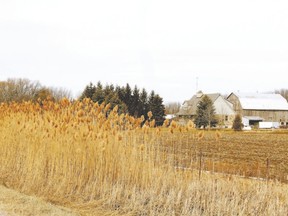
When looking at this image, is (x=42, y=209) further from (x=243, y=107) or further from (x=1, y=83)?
(x=243, y=107)

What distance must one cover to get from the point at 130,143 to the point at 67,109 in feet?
6.21

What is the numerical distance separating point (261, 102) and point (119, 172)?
79515mm

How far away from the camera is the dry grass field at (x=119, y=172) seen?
6219mm

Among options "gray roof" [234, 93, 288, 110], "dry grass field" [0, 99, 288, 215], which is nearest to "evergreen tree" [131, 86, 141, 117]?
"gray roof" [234, 93, 288, 110]

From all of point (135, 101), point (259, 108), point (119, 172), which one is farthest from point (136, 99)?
point (119, 172)

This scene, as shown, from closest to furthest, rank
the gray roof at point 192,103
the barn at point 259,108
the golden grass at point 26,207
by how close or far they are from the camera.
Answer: the golden grass at point 26,207 → the gray roof at point 192,103 → the barn at point 259,108

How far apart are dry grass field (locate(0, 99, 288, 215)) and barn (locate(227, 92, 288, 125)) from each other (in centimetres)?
7347

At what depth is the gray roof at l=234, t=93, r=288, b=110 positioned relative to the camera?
81.2m

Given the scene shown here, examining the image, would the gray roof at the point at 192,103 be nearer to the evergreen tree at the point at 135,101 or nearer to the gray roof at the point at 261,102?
the gray roof at the point at 261,102

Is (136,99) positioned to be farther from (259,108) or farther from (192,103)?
(259,108)

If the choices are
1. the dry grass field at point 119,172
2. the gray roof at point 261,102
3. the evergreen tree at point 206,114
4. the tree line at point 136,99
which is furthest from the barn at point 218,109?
the dry grass field at point 119,172

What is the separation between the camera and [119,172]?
705cm

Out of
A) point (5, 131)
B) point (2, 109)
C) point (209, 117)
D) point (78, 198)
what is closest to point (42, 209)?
point (78, 198)

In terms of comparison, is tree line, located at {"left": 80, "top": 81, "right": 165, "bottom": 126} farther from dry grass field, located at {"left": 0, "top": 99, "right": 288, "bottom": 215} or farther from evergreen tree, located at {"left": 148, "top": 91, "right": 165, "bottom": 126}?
dry grass field, located at {"left": 0, "top": 99, "right": 288, "bottom": 215}
